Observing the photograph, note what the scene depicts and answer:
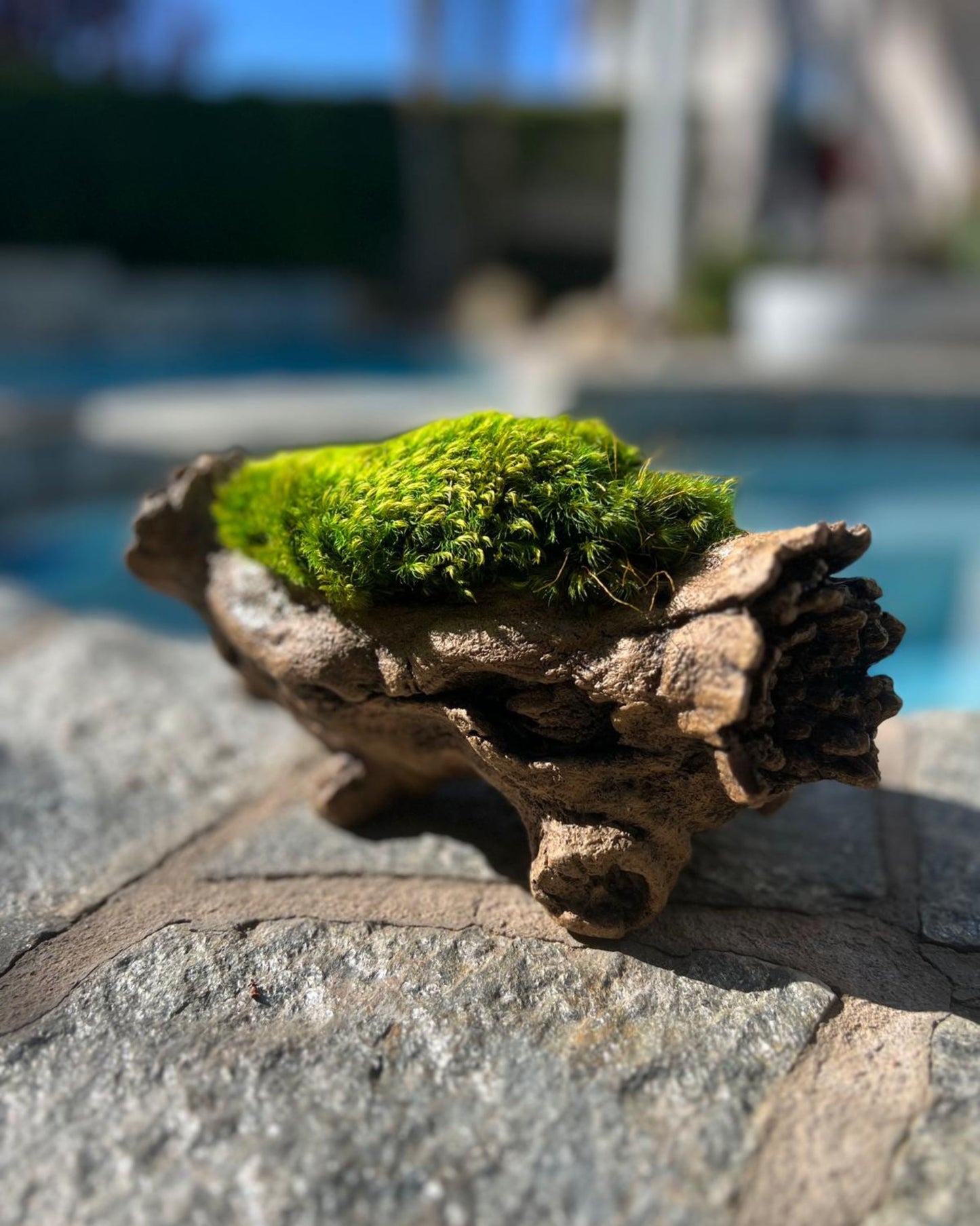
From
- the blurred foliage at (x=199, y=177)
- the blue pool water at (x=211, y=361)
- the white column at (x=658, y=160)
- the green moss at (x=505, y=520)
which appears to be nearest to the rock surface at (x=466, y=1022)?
the green moss at (x=505, y=520)

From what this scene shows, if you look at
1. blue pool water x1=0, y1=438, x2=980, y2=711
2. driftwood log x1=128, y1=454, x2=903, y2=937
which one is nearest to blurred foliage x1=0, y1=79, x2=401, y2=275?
blue pool water x1=0, y1=438, x2=980, y2=711

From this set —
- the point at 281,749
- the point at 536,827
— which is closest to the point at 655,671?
the point at 536,827

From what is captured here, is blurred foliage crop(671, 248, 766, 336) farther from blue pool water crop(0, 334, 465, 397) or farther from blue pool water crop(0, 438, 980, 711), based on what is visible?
blue pool water crop(0, 438, 980, 711)

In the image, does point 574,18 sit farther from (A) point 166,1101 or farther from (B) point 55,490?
(A) point 166,1101

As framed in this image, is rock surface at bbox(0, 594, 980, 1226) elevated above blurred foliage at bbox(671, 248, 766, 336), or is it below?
below

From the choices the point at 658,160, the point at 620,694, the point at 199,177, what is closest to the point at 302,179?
the point at 199,177

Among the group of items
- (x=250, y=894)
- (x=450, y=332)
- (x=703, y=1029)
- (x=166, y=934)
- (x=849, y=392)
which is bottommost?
(x=166, y=934)
